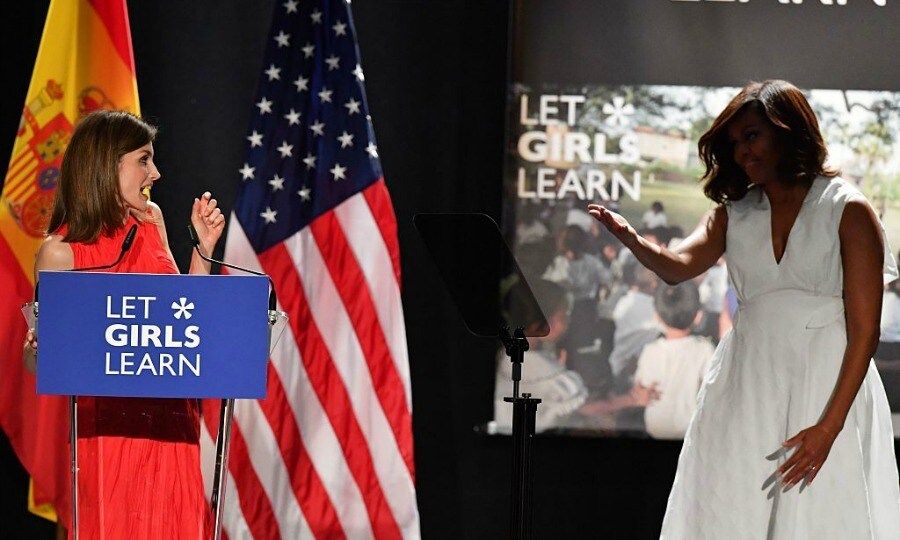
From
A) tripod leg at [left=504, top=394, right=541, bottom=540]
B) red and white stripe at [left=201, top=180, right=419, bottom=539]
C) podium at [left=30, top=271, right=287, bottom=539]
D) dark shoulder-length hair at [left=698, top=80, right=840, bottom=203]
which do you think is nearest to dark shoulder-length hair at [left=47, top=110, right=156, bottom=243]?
podium at [left=30, top=271, right=287, bottom=539]

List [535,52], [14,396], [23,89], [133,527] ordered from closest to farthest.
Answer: [133,527] < [14,396] < [535,52] < [23,89]

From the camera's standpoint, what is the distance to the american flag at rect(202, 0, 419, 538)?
407cm

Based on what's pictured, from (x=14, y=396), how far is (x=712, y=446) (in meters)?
2.45

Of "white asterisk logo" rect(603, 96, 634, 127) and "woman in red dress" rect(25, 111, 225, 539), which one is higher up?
"white asterisk logo" rect(603, 96, 634, 127)

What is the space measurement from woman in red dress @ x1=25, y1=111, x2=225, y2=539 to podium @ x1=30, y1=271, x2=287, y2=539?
31cm

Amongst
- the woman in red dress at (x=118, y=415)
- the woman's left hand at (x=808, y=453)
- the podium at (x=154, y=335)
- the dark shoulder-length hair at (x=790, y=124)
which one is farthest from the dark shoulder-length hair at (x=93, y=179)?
the woman's left hand at (x=808, y=453)

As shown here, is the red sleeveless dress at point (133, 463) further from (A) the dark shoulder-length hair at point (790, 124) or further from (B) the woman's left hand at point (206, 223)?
(A) the dark shoulder-length hair at point (790, 124)

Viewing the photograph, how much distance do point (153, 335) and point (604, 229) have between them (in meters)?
2.21

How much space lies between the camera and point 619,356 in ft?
13.9

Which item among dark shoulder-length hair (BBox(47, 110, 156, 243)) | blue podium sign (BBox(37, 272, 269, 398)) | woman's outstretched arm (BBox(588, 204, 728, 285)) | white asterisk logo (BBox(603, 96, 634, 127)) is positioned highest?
white asterisk logo (BBox(603, 96, 634, 127))

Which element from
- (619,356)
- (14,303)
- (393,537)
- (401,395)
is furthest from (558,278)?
(14,303)

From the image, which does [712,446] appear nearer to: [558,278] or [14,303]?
[558,278]

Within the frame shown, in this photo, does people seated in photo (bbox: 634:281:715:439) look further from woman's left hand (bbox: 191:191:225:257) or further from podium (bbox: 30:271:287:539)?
podium (bbox: 30:271:287:539)

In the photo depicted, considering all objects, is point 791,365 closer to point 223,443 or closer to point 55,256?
point 223,443
